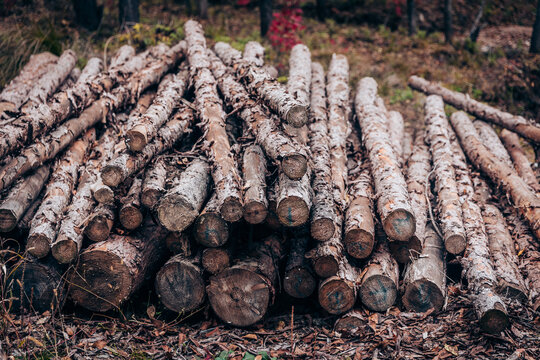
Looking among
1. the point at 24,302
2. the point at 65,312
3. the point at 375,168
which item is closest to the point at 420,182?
the point at 375,168

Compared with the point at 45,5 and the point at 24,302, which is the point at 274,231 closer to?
the point at 24,302

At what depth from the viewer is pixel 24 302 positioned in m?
4.25

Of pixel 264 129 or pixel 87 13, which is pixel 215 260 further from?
pixel 87 13

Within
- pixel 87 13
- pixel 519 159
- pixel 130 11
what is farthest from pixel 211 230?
pixel 87 13

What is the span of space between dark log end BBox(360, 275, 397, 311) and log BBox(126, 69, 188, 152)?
2.56 m

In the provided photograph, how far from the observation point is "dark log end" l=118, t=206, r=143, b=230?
13.2 ft

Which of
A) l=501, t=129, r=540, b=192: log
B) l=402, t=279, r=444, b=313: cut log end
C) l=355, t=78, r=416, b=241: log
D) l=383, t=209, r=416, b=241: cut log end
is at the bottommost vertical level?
l=402, t=279, r=444, b=313: cut log end

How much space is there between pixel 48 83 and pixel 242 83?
127 inches

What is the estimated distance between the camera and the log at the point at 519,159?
5.93m

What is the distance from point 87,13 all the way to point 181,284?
909cm

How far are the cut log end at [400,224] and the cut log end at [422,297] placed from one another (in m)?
0.46

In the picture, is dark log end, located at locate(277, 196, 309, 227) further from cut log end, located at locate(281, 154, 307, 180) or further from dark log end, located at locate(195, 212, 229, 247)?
dark log end, located at locate(195, 212, 229, 247)

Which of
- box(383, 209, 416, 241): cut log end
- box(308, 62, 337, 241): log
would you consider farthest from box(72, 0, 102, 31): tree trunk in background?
box(383, 209, 416, 241): cut log end

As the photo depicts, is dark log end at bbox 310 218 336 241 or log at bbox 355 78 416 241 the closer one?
dark log end at bbox 310 218 336 241
